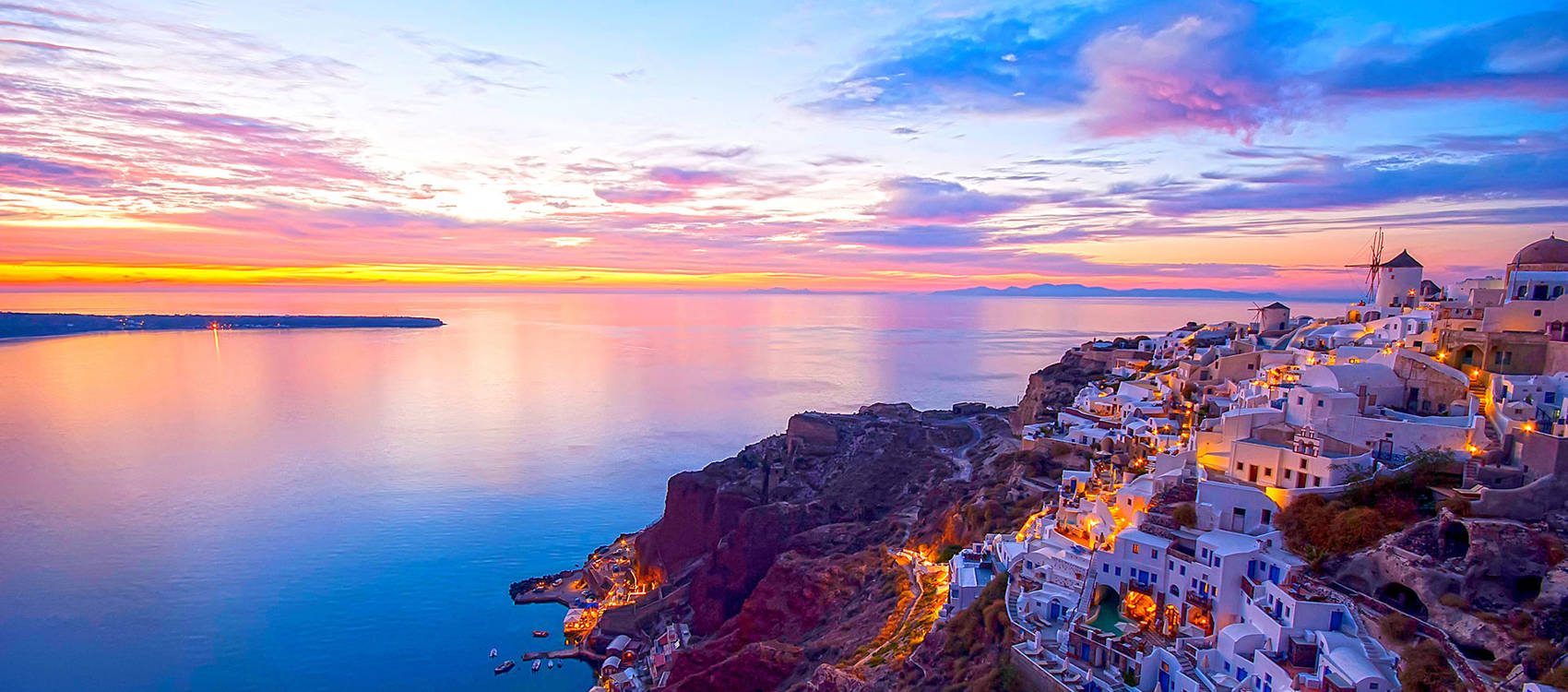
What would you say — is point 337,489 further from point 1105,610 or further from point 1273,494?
point 1273,494

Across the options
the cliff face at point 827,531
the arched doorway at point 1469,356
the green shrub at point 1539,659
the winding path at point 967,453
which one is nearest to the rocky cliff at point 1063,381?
the cliff face at point 827,531

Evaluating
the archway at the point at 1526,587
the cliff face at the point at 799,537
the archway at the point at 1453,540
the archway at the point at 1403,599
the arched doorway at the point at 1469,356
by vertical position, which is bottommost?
the cliff face at the point at 799,537

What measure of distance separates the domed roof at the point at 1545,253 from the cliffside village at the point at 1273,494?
52 mm

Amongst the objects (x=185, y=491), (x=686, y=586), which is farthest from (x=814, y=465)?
(x=185, y=491)

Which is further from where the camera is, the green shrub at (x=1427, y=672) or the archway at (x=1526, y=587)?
the archway at (x=1526, y=587)

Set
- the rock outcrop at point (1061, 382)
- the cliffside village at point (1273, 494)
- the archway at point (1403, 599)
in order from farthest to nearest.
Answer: the rock outcrop at point (1061, 382)
the cliffside village at point (1273, 494)
the archway at point (1403, 599)

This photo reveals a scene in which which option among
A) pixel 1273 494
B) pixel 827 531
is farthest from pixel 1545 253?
pixel 827 531

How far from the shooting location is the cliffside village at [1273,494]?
12938mm

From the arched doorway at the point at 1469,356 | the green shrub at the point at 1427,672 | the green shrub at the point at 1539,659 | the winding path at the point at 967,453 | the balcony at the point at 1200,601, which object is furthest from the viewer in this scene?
the winding path at the point at 967,453

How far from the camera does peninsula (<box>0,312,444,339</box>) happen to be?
13775 centimetres

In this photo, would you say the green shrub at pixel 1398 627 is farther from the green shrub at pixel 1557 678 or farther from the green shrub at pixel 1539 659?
the green shrub at pixel 1557 678

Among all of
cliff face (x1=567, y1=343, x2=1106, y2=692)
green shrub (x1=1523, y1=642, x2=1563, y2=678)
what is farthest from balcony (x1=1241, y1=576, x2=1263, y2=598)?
cliff face (x1=567, y1=343, x2=1106, y2=692)

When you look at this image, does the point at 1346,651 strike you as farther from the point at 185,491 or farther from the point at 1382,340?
the point at 185,491

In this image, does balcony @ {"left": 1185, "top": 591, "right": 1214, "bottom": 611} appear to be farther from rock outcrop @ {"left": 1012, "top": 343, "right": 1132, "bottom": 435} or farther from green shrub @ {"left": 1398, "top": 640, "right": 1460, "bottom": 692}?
rock outcrop @ {"left": 1012, "top": 343, "right": 1132, "bottom": 435}
